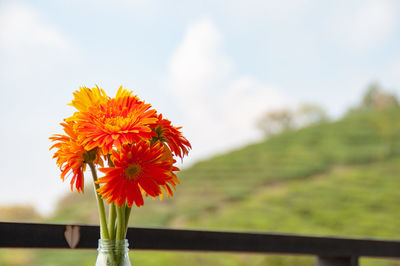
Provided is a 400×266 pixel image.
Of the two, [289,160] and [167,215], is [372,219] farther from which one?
[167,215]

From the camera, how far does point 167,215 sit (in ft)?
23.9

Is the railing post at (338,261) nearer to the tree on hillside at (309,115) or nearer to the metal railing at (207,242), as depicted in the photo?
the metal railing at (207,242)

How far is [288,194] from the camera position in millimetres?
7598

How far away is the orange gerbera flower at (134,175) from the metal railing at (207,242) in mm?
285

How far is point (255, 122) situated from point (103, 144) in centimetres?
808

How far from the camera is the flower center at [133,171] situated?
0.59 metres

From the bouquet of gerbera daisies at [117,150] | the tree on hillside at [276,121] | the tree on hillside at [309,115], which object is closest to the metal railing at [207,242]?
the bouquet of gerbera daisies at [117,150]

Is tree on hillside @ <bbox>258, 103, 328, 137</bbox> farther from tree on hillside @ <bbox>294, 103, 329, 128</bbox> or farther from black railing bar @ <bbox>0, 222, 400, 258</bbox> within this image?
black railing bar @ <bbox>0, 222, 400, 258</bbox>

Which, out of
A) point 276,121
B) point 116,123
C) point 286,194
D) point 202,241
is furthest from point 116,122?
point 276,121

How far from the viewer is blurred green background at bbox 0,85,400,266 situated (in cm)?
696

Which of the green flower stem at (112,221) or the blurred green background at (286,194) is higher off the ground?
the blurred green background at (286,194)

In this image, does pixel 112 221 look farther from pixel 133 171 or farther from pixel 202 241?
pixel 202 241

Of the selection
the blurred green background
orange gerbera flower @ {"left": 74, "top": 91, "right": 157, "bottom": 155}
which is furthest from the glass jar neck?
the blurred green background

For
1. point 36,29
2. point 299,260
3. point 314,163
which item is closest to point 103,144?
point 299,260
